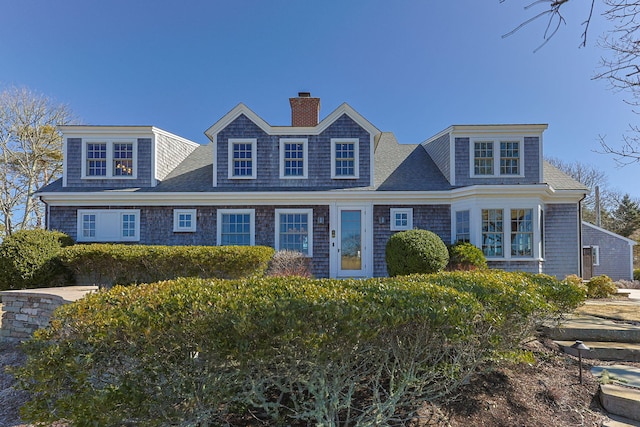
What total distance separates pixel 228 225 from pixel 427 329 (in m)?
8.96

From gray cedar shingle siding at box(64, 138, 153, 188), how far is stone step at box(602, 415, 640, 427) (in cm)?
1220

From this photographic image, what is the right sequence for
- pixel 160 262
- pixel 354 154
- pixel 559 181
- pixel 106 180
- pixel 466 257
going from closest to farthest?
1. pixel 160 262
2. pixel 466 257
3. pixel 106 180
4. pixel 354 154
5. pixel 559 181

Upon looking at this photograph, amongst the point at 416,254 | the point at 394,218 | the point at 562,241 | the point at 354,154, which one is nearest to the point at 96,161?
the point at 354,154

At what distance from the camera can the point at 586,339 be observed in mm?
4668

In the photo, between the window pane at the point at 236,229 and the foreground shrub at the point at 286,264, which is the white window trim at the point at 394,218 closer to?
the foreground shrub at the point at 286,264

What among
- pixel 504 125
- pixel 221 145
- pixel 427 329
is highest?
pixel 504 125

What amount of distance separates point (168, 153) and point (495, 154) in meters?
11.9

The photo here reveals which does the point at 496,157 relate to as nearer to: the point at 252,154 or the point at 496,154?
the point at 496,154

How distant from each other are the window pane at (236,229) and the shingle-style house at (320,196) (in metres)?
0.03

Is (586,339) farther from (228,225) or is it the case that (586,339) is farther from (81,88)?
(81,88)

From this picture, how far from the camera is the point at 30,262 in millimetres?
A: 8078

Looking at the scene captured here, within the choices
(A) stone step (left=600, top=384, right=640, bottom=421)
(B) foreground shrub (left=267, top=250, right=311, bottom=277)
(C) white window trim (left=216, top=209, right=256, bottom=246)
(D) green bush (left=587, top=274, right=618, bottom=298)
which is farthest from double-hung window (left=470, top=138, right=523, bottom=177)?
(A) stone step (left=600, top=384, right=640, bottom=421)

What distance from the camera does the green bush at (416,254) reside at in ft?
28.0

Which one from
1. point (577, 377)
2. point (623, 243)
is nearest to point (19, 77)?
point (577, 377)
